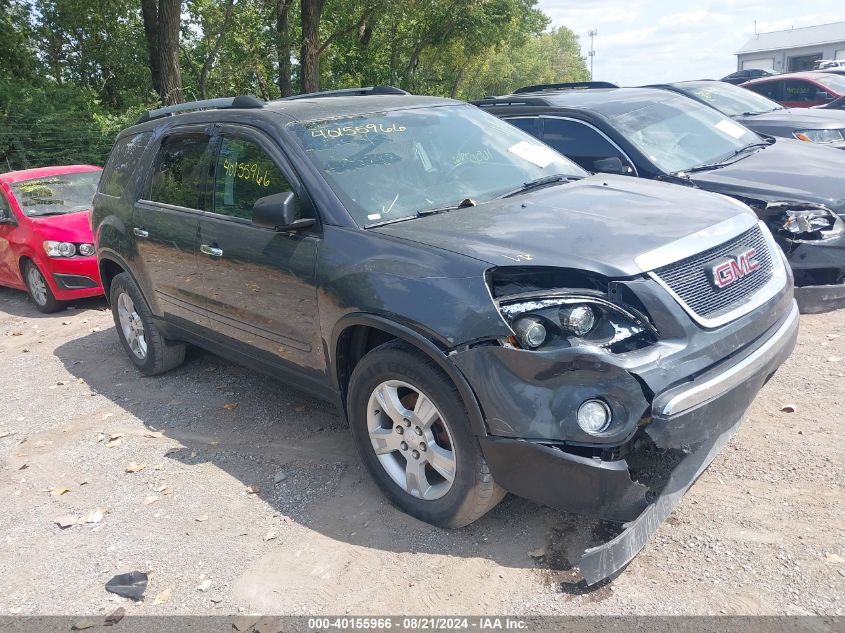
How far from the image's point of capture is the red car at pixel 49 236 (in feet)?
27.4

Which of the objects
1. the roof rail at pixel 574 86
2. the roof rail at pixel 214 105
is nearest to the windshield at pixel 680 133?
the roof rail at pixel 574 86

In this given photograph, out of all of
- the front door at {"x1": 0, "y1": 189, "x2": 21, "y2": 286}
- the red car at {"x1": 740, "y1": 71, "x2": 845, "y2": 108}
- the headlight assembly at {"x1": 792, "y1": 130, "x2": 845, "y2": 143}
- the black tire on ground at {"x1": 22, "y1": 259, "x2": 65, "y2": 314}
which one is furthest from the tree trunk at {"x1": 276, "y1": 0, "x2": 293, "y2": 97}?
the headlight assembly at {"x1": 792, "y1": 130, "x2": 845, "y2": 143}

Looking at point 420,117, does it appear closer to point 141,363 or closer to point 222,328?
point 222,328

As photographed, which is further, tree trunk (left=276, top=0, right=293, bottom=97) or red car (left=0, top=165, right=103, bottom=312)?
tree trunk (left=276, top=0, right=293, bottom=97)

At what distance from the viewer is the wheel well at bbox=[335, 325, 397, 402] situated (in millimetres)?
3703

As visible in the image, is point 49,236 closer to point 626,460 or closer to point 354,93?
point 354,93

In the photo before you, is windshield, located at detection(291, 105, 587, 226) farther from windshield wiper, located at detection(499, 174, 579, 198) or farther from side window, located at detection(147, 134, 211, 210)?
side window, located at detection(147, 134, 211, 210)

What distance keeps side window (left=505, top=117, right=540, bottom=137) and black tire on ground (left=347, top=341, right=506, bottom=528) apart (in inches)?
159

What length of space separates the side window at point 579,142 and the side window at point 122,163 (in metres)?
3.43

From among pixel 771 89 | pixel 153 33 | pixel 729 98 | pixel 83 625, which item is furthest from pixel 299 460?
pixel 771 89

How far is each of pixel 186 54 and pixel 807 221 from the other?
19.6 meters

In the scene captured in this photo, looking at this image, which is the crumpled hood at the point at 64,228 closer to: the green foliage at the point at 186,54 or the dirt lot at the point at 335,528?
the dirt lot at the point at 335,528

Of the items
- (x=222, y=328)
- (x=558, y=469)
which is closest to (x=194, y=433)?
(x=222, y=328)

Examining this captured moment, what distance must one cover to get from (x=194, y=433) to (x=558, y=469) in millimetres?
2883
